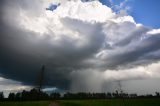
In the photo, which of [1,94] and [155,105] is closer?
[155,105]

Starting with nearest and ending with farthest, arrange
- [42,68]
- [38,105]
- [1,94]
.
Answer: [42,68], [38,105], [1,94]

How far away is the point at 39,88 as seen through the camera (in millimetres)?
54000

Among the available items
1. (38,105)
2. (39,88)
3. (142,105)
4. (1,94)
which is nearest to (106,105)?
(142,105)

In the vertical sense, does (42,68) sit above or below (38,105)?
above

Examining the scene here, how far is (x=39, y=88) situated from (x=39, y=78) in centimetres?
260

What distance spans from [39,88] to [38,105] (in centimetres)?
1201

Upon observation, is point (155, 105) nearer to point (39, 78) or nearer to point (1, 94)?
point (39, 78)

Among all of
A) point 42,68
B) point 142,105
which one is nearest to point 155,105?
point 142,105

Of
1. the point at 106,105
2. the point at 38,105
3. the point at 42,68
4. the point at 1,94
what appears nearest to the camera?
the point at 42,68

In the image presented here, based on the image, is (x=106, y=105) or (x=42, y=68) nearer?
(x=42, y=68)

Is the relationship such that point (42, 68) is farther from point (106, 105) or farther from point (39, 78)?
point (106, 105)

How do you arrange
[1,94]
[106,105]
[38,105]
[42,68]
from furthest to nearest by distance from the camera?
1. [1,94]
2. [106,105]
3. [38,105]
4. [42,68]

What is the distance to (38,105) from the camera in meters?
63.7

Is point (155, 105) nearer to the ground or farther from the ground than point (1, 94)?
nearer to the ground
